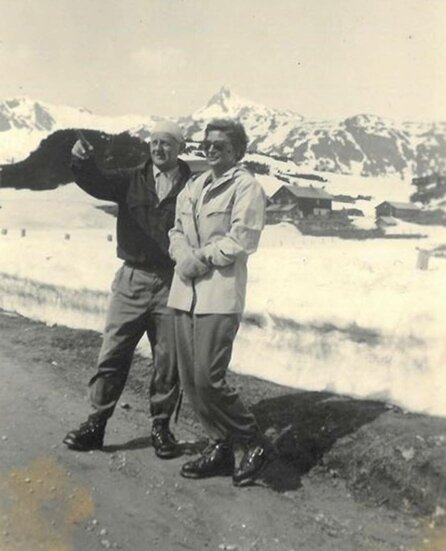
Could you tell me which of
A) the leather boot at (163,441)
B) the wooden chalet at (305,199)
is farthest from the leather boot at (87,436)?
the wooden chalet at (305,199)

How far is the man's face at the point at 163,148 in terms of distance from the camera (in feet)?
11.8

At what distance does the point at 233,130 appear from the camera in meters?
3.25

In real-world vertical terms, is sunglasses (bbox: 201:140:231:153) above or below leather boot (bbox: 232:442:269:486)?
above

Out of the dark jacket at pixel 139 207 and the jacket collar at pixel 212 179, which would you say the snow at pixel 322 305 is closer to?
the jacket collar at pixel 212 179

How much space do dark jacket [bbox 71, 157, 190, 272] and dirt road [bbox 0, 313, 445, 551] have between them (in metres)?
1.08

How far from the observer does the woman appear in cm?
318

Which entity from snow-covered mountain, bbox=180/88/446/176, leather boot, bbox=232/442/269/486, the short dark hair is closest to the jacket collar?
the short dark hair

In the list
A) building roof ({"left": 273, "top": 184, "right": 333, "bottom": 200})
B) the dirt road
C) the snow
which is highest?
building roof ({"left": 273, "top": 184, "right": 333, "bottom": 200})

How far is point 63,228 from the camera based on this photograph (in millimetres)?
9719

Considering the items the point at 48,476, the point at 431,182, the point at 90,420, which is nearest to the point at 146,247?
the point at 90,420

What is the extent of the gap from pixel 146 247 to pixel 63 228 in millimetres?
6355

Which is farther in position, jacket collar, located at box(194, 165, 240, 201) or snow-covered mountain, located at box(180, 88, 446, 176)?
snow-covered mountain, located at box(180, 88, 446, 176)

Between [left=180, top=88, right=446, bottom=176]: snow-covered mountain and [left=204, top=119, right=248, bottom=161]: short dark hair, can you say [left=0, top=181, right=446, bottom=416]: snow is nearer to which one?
[left=180, top=88, right=446, bottom=176]: snow-covered mountain

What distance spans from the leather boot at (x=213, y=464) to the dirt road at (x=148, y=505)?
0.06 m
